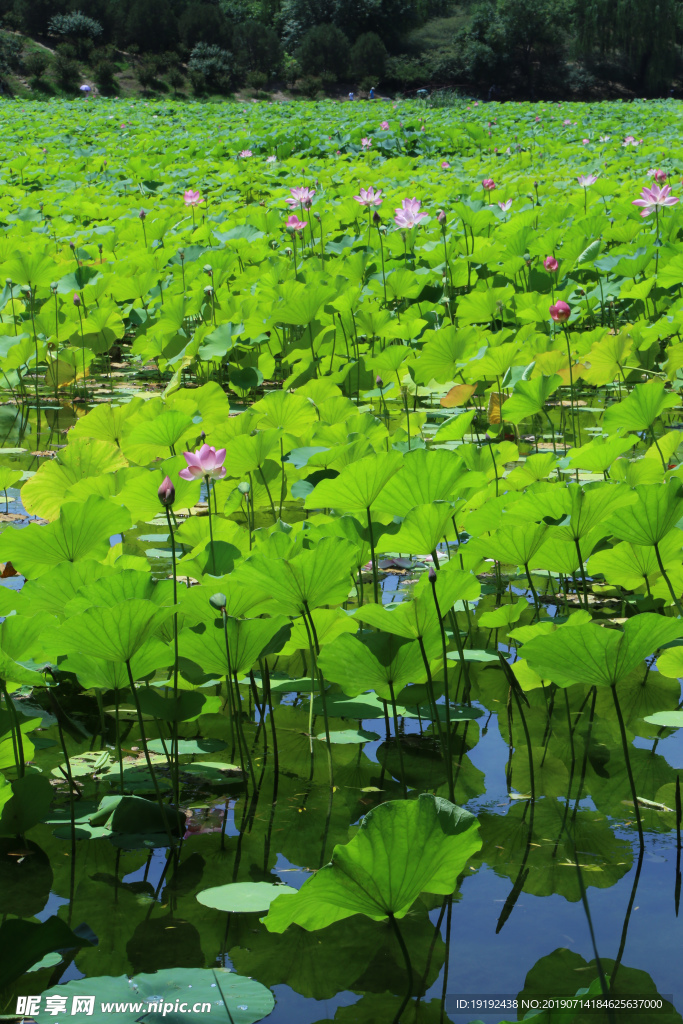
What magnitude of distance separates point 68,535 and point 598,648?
2.31ft

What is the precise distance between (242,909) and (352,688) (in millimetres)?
326

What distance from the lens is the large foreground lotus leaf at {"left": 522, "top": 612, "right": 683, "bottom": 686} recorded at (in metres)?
0.82

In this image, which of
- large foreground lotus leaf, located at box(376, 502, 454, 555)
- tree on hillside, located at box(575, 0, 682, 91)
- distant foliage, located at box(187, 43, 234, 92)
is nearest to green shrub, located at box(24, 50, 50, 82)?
distant foliage, located at box(187, 43, 234, 92)

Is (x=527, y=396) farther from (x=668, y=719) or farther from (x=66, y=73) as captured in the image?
(x=66, y=73)

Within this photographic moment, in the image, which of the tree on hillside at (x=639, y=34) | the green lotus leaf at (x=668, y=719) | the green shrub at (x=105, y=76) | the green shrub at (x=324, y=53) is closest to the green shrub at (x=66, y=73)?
the green shrub at (x=105, y=76)

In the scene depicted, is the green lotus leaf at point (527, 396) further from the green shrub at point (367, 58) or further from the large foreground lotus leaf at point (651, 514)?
the green shrub at point (367, 58)

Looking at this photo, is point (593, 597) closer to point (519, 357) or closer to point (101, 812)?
point (101, 812)

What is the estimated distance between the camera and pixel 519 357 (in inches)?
98.2

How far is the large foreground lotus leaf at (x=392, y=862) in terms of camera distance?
624 millimetres

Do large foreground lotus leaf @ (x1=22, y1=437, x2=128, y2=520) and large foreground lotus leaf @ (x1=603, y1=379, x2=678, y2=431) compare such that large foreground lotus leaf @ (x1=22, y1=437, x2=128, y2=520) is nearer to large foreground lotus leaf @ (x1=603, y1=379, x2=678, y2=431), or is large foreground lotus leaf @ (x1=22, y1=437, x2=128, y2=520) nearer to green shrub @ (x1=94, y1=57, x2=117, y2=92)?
large foreground lotus leaf @ (x1=603, y1=379, x2=678, y2=431)

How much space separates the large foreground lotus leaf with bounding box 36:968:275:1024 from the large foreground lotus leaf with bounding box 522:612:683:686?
1.26 feet

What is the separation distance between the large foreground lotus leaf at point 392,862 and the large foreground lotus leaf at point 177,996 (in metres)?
0.06

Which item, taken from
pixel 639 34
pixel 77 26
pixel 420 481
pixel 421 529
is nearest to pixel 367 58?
pixel 77 26

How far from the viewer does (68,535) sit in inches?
46.4
